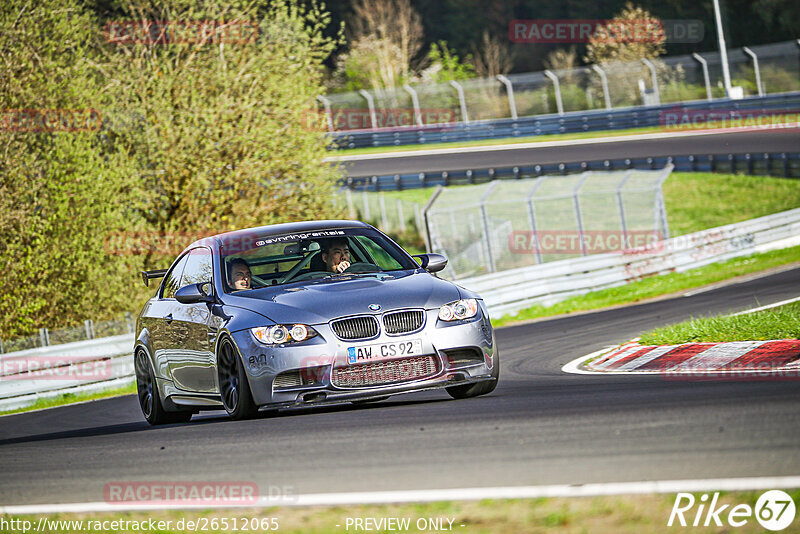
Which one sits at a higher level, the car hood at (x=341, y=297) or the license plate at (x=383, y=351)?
the car hood at (x=341, y=297)

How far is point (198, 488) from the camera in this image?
6188 millimetres

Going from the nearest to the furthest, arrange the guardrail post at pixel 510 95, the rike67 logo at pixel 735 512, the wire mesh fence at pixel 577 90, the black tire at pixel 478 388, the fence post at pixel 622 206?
the rike67 logo at pixel 735 512 → the black tire at pixel 478 388 → the fence post at pixel 622 206 → the wire mesh fence at pixel 577 90 → the guardrail post at pixel 510 95

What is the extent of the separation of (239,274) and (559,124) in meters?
41.5

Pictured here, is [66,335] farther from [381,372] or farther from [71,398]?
[381,372]

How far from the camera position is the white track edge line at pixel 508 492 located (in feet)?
15.8

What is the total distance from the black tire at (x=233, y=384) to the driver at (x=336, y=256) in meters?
1.27

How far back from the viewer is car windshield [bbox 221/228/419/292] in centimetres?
941

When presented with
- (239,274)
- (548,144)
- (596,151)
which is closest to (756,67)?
(548,144)

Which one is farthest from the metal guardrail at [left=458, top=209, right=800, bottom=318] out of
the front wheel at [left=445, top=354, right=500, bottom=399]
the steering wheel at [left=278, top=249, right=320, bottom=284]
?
the front wheel at [left=445, top=354, right=500, bottom=399]

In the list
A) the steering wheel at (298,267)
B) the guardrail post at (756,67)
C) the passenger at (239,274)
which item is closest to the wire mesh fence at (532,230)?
the steering wheel at (298,267)

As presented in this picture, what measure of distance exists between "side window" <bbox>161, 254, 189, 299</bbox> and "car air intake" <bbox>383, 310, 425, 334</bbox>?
2751mm

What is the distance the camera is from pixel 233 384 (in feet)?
28.5

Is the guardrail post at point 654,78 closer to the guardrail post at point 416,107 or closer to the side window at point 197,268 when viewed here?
the guardrail post at point 416,107

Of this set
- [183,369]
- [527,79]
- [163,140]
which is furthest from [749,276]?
[527,79]
